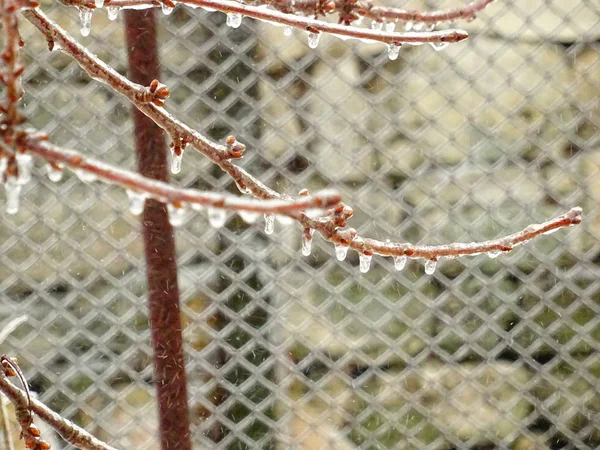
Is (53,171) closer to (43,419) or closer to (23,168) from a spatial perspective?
(23,168)

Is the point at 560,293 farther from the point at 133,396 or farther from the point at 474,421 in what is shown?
the point at 133,396

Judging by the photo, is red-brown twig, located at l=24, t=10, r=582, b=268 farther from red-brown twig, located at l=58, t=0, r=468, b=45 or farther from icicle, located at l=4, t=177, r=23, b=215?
icicle, located at l=4, t=177, r=23, b=215

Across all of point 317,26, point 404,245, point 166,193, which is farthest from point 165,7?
point 166,193

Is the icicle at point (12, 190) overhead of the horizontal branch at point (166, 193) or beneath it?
overhead

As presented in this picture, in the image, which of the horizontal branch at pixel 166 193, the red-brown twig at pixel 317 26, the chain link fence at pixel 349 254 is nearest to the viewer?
the horizontal branch at pixel 166 193

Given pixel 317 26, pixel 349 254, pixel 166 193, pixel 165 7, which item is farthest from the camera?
pixel 349 254

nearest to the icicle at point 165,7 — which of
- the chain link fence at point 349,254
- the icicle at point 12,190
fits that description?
the icicle at point 12,190

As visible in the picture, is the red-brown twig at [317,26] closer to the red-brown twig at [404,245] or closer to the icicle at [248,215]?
the red-brown twig at [404,245]

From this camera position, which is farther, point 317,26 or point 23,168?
point 317,26
